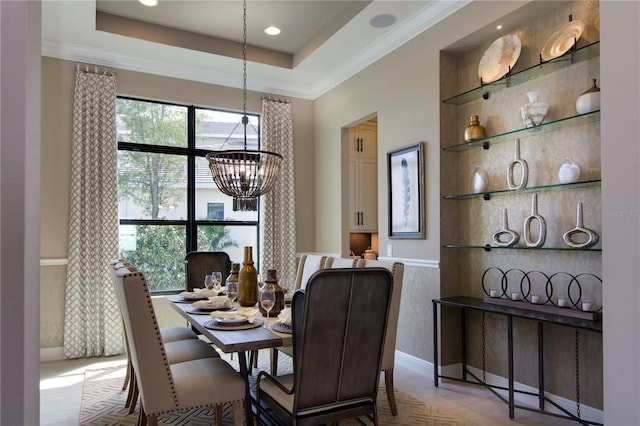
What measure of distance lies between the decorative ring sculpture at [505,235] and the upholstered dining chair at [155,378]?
2126 mm

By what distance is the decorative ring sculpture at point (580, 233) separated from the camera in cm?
250

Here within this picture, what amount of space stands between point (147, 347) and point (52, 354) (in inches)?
118

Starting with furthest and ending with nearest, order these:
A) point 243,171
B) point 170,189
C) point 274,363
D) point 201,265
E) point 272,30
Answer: point 170,189 < point 272,30 < point 201,265 < point 274,363 < point 243,171

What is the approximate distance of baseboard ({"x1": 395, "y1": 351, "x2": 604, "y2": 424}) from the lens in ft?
8.61

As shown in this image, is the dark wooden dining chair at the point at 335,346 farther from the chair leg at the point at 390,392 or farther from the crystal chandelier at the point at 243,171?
the crystal chandelier at the point at 243,171

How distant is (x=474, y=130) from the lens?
10.9 ft

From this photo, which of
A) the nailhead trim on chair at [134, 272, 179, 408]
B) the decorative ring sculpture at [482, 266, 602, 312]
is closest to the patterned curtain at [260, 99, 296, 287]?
the decorative ring sculpture at [482, 266, 602, 312]

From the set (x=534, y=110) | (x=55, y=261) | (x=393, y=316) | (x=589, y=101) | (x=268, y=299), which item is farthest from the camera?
(x=55, y=261)

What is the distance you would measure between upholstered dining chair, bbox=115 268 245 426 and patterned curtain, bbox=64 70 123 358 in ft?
8.41

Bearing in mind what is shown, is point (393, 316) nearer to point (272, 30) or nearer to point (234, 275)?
point (234, 275)

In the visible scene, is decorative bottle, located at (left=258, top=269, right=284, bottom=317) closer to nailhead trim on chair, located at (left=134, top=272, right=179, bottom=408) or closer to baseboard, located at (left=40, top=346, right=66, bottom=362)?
nailhead trim on chair, located at (left=134, top=272, right=179, bottom=408)

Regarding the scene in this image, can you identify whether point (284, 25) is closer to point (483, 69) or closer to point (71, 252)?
point (483, 69)

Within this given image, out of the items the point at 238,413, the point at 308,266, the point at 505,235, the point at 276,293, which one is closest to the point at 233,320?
the point at 276,293

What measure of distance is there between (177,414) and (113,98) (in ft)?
10.7
